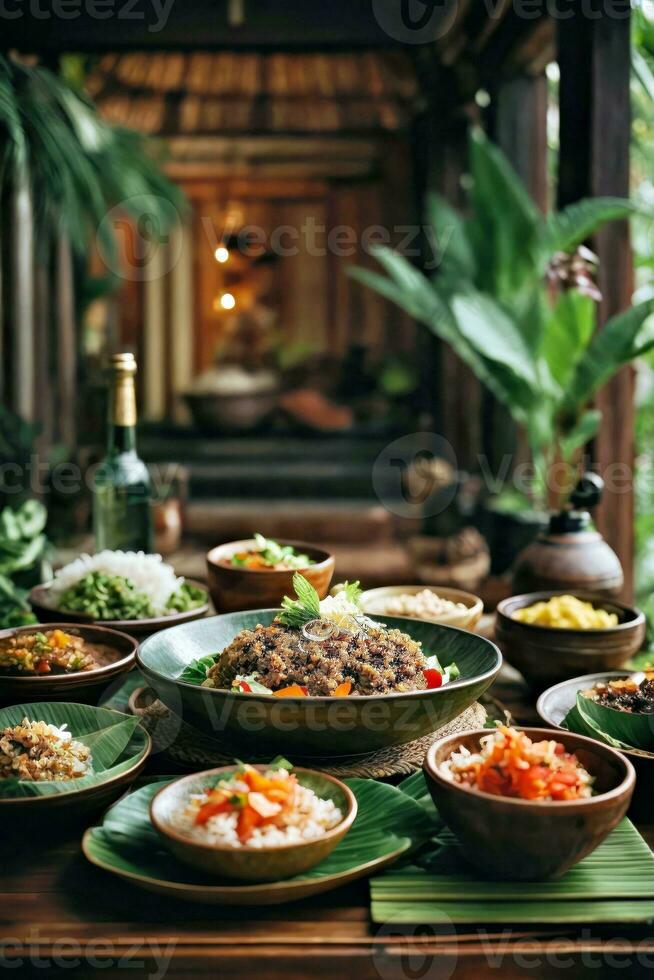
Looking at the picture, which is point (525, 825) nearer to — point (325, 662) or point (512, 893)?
point (512, 893)

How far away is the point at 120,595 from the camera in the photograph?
1.92m

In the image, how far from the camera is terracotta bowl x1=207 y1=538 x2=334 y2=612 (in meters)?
1.91

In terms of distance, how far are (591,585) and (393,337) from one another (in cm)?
568

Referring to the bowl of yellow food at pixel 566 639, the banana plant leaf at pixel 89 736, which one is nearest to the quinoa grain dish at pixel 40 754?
the banana plant leaf at pixel 89 736

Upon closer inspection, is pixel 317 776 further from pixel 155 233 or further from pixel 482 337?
pixel 155 233

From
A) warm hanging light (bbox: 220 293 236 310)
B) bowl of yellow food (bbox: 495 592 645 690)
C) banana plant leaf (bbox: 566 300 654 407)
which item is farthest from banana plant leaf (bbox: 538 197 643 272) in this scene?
bowl of yellow food (bbox: 495 592 645 690)

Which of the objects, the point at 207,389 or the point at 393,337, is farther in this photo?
the point at 393,337

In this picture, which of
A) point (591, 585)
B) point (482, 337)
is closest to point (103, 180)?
point (482, 337)

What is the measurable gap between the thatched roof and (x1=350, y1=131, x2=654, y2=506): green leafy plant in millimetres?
3385

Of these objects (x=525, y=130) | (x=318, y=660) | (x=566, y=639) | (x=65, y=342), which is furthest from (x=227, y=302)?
(x=65, y=342)

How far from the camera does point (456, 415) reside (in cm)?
591

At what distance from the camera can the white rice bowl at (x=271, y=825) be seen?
3.70 feet

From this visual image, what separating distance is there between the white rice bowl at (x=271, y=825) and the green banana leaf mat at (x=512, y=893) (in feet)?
0.32

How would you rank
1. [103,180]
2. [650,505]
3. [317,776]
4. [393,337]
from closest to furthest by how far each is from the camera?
[317,776] < [103,180] < [650,505] < [393,337]
